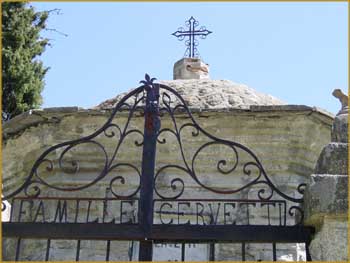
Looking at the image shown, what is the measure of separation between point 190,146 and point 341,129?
230 centimetres

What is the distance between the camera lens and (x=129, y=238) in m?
3.62

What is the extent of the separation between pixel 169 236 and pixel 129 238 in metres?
0.23

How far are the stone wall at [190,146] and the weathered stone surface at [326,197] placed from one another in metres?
2.18

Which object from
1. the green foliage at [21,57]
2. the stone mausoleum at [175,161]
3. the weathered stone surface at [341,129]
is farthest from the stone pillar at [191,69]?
the weathered stone surface at [341,129]

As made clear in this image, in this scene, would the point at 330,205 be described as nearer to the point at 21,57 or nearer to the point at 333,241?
the point at 333,241

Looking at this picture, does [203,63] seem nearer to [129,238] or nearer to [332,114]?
[332,114]

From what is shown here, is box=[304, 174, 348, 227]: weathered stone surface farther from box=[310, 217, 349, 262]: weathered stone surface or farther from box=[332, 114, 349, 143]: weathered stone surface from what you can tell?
box=[332, 114, 349, 143]: weathered stone surface

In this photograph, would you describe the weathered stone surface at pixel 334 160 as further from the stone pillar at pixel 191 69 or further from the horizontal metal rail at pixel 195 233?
the stone pillar at pixel 191 69

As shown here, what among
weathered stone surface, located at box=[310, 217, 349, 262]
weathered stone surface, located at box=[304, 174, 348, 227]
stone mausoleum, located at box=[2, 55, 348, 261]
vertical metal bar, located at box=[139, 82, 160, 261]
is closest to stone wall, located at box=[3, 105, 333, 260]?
stone mausoleum, located at box=[2, 55, 348, 261]

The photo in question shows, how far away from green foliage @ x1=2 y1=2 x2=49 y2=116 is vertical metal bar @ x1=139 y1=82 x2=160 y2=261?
7.63m

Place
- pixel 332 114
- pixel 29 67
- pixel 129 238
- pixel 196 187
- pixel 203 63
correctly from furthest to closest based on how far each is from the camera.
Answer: pixel 29 67, pixel 203 63, pixel 196 187, pixel 332 114, pixel 129 238

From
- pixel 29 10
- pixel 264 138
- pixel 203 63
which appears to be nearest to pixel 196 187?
pixel 264 138

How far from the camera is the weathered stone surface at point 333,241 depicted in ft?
11.0

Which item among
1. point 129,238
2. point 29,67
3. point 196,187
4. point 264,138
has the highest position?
point 29,67
